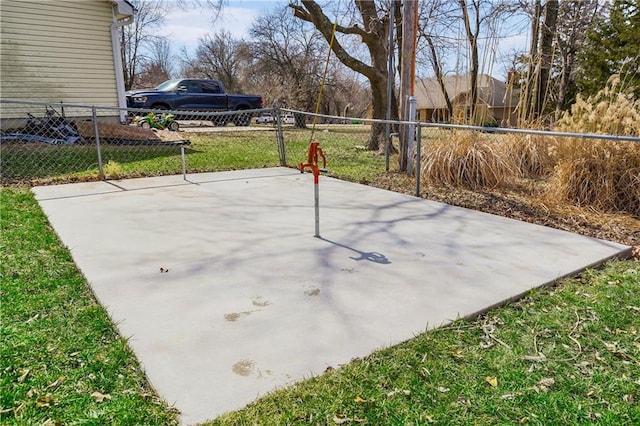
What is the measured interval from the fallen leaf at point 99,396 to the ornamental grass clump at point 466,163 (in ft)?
15.9

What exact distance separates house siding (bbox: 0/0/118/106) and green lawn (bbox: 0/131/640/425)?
8948 mm

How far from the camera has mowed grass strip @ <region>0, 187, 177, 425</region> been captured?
5.11 feet

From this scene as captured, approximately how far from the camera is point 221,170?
714 centimetres

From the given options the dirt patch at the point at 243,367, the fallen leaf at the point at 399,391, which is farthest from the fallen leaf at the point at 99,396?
the fallen leaf at the point at 399,391

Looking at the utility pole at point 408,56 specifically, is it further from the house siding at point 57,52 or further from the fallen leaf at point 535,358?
the house siding at point 57,52

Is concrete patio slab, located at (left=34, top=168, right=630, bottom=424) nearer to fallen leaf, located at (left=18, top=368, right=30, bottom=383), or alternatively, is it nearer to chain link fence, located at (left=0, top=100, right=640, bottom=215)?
fallen leaf, located at (left=18, top=368, right=30, bottom=383)

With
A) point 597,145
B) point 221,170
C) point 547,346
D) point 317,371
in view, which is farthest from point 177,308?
point 221,170

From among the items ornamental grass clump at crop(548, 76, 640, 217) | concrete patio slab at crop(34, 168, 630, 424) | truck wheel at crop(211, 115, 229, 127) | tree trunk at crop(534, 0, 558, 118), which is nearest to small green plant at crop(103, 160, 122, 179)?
concrete patio slab at crop(34, 168, 630, 424)

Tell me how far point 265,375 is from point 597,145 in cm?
434

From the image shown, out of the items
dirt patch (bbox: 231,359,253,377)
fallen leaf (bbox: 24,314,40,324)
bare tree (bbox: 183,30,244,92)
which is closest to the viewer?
dirt patch (bbox: 231,359,253,377)

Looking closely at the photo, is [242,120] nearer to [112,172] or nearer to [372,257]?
[112,172]

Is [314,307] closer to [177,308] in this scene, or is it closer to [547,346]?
[177,308]

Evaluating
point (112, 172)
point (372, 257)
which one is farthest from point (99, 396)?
point (112, 172)

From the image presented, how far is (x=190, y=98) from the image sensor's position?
14992 mm
